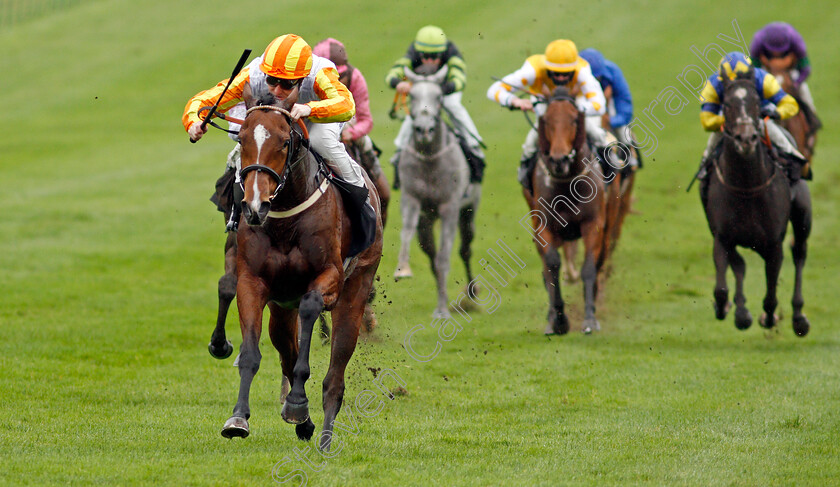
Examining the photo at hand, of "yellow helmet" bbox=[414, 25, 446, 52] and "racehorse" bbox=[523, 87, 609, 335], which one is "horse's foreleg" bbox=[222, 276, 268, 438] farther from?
"yellow helmet" bbox=[414, 25, 446, 52]

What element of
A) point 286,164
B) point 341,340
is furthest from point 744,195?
point 286,164

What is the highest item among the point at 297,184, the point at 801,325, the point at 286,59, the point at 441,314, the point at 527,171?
the point at 286,59

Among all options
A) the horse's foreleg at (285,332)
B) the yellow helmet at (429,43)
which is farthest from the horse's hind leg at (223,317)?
the yellow helmet at (429,43)

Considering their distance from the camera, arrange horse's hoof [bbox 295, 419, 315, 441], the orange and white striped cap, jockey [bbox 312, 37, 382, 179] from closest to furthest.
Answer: the orange and white striped cap, horse's hoof [bbox 295, 419, 315, 441], jockey [bbox 312, 37, 382, 179]

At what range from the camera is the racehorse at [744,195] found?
8.63m

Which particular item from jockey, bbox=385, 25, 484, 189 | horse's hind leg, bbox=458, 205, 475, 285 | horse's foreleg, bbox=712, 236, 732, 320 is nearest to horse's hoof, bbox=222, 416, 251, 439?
horse's foreleg, bbox=712, 236, 732, 320

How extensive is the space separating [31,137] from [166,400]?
19.6 m

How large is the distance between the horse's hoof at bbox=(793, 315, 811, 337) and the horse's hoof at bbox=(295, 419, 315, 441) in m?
5.35

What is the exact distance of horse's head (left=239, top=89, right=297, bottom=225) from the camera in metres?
5.22

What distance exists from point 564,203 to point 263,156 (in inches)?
203

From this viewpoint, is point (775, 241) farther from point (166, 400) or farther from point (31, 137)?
point (31, 137)

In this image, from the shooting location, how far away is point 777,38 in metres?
13.0

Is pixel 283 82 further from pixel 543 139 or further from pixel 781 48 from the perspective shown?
pixel 781 48

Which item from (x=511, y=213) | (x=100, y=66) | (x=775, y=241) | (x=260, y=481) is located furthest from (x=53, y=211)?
(x=100, y=66)
